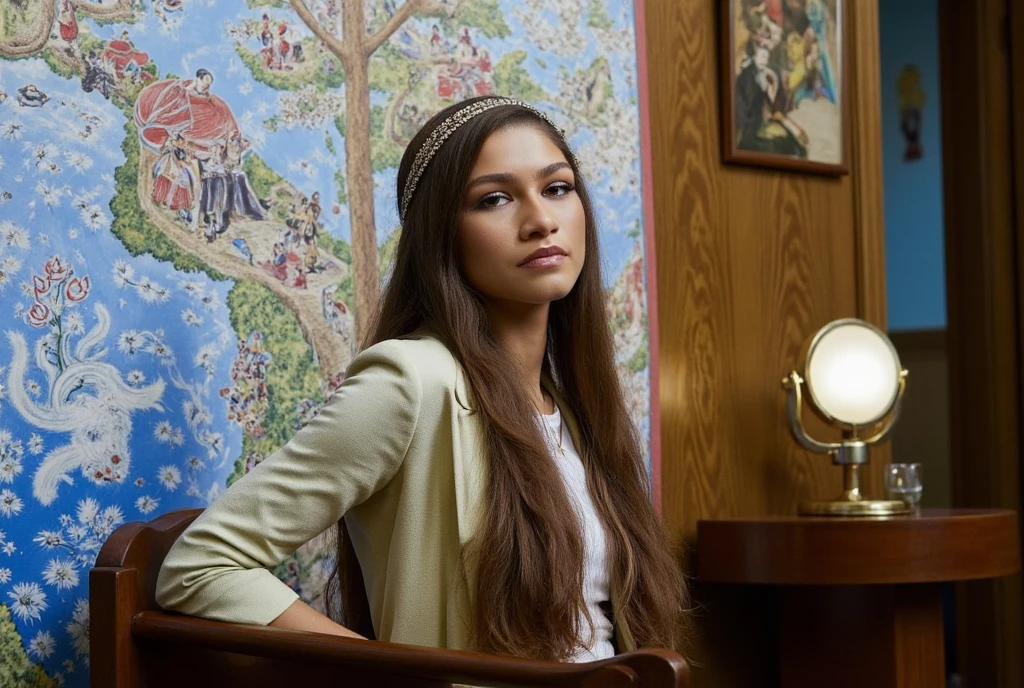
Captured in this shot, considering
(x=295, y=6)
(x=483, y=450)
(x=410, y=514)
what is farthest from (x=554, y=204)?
(x=295, y=6)

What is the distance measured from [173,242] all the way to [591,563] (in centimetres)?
91

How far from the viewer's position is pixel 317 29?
2.36 metres

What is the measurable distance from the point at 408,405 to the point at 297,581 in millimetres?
664

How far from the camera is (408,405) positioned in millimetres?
1724

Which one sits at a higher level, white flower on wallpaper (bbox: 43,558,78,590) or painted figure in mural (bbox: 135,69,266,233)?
painted figure in mural (bbox: 135,69,266,233)

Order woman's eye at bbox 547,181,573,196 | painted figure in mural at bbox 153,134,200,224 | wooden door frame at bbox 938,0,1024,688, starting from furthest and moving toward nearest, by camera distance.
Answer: wooden door frame at bbox 938,0,1024,688, painted figure in mural at bbox 153,134,200,224, woman's eye at bbox 547,181,573,196

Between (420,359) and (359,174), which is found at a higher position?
(359,174)

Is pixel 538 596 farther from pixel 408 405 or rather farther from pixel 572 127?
pixel 572 127

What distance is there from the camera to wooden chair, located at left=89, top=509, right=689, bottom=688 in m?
1.27

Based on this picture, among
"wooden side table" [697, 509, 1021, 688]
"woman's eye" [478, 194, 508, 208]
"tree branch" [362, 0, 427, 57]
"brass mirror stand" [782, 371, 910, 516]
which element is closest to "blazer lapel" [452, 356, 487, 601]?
"woman's eye" [478, 194, 508, 208]

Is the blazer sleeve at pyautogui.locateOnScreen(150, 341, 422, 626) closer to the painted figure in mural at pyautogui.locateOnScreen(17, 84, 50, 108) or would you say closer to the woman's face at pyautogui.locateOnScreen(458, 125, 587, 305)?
the woman's face at pyautogui.locateOnScreen(458, 125, 587, 305)

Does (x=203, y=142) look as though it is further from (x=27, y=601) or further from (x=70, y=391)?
(x=27, y=601)

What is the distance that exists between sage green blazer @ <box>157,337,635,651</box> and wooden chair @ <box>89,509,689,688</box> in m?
0.07

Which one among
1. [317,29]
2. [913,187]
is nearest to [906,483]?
[317,29]
